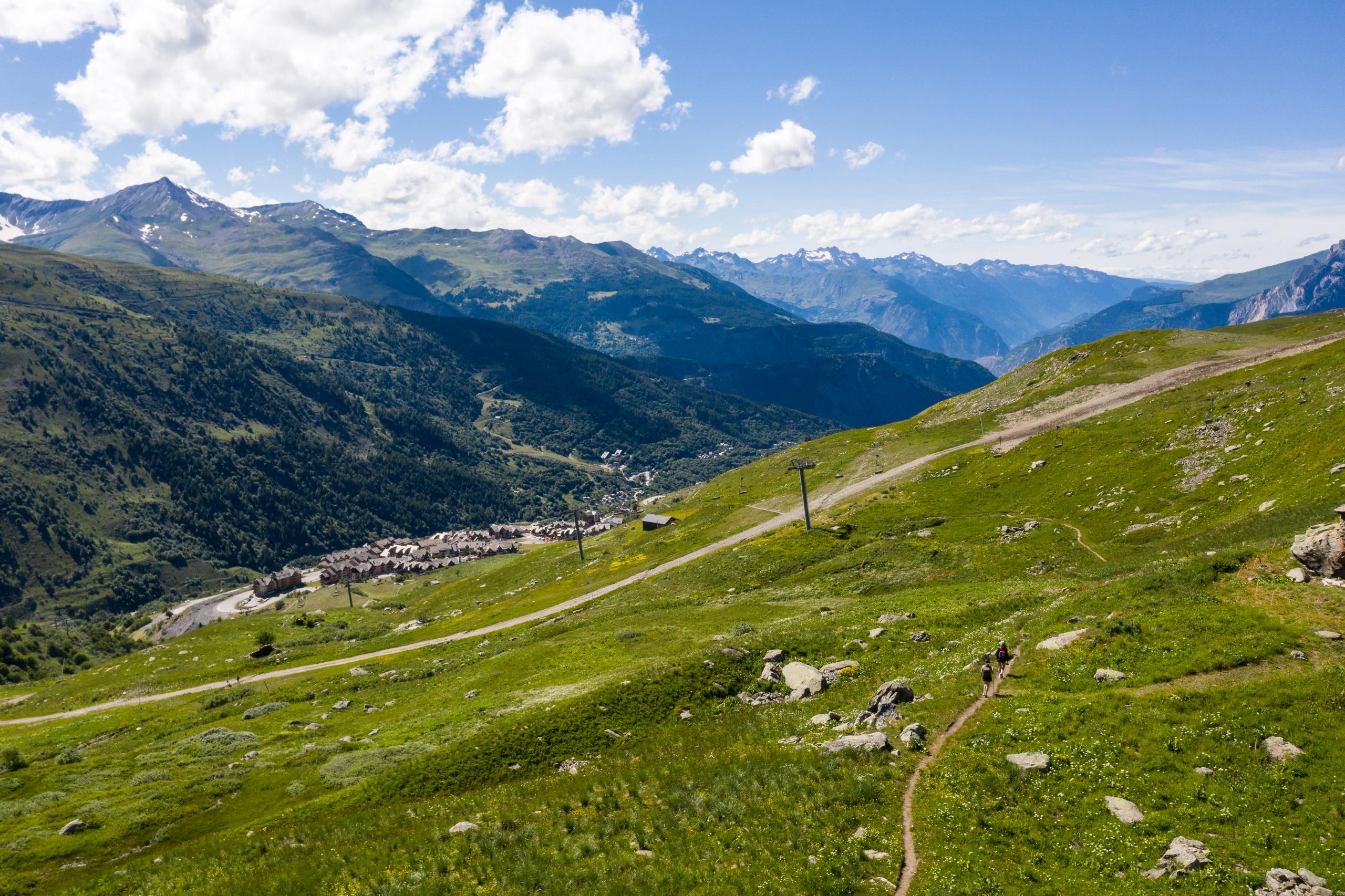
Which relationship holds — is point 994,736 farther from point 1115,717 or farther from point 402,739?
point 402,739

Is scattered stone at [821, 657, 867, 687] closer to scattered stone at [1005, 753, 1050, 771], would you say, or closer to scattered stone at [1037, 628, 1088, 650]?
scattered stone at [1037, 628, 1088, 650]

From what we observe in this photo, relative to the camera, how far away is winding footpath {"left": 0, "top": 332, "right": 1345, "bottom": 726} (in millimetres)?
79625

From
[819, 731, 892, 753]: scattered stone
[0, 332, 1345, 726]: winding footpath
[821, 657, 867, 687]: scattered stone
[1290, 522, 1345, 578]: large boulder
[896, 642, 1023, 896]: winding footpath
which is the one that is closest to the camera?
[896, 642, 1023, 896]: winding footpath

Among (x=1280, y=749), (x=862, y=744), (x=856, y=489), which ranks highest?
(x=1280, y=749)

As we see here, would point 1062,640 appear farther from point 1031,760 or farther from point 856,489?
point 856,489

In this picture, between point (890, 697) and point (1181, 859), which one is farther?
point (890, 697)

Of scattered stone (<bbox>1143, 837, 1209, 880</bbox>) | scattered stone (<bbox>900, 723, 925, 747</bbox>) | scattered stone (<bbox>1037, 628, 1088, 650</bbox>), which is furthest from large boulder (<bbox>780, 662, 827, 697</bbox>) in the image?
scattered stone (<bbox>1143, 837, 1209, 880</bbox>)

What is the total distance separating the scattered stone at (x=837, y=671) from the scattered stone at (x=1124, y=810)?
1578 centimetres

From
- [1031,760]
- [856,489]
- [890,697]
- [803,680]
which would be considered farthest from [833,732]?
[856,489]

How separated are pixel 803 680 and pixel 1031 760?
585 inches

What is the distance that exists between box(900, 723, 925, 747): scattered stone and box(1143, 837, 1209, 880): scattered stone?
8107 millimetres

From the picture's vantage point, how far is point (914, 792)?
70.2ft

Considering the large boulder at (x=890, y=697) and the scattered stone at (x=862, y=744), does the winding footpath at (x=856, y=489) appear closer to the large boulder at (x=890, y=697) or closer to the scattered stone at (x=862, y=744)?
the large boulder at (x=890, y=697)

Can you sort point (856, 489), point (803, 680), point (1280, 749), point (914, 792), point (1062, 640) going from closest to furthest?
point (1280, 749) → point (914, 792) → point (1062, 640) → point (803, 680) → point (856, 489)
